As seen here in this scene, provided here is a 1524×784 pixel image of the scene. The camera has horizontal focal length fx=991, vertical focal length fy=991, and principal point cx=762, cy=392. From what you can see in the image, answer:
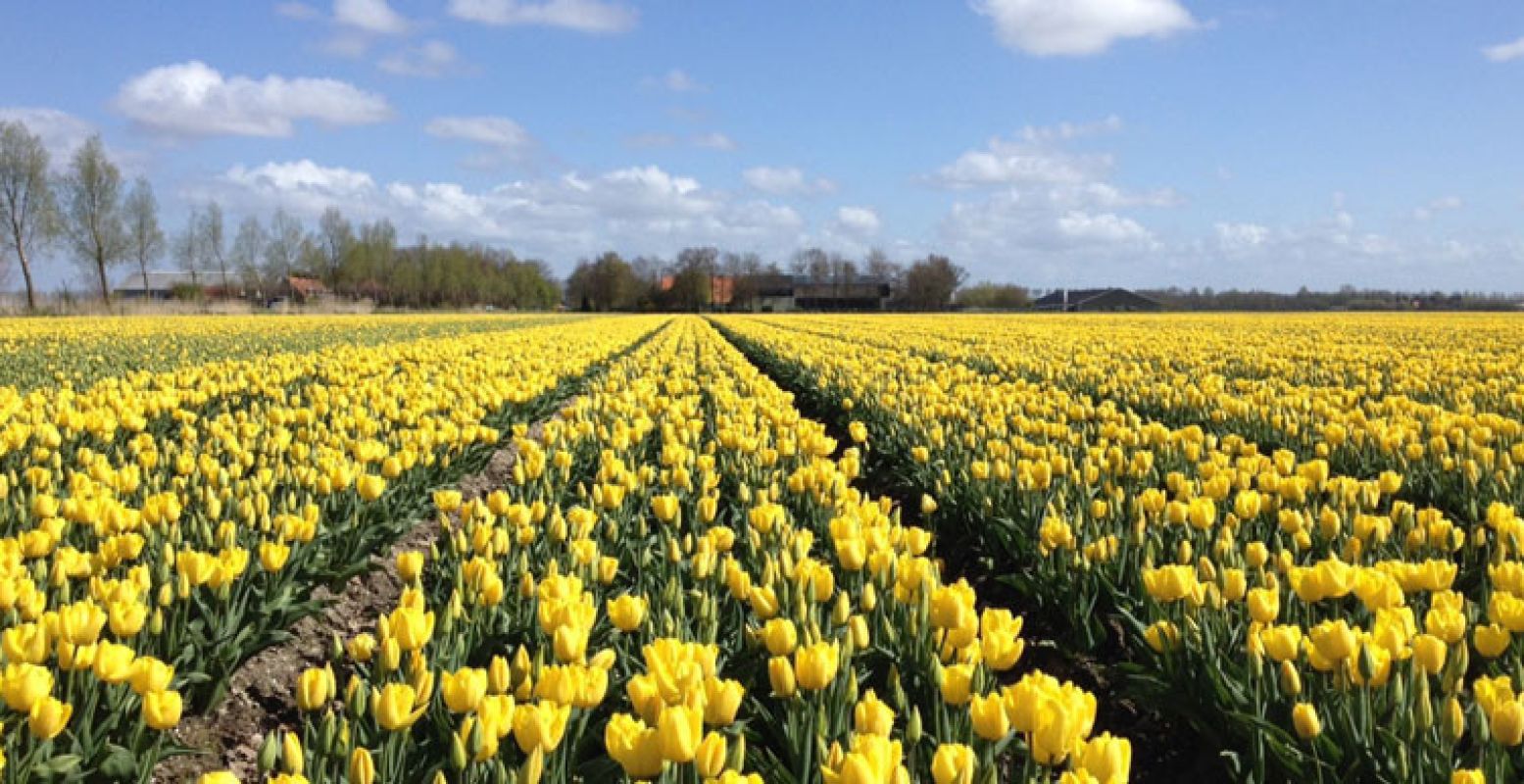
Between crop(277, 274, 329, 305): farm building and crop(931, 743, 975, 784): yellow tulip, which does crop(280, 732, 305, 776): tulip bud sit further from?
crop(277, 274, 329, 305): farm building

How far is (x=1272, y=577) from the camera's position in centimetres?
277

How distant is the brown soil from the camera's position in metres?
3.04

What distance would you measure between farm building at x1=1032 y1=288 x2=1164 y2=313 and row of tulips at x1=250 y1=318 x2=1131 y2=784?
89.1 m

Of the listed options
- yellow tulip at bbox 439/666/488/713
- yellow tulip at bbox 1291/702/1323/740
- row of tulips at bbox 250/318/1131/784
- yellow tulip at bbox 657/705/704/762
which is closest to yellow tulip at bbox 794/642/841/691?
row of tulips at bbox 250/318/1131/784

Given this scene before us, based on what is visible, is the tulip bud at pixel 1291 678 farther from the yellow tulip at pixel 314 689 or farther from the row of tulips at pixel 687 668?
the yellow tulip at pixel 314 689

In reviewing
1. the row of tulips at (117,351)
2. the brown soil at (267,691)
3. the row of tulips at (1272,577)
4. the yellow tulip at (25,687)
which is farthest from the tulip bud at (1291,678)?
the row of tulips at (117,351)

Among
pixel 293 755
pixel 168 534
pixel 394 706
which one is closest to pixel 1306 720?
pixel 394 706

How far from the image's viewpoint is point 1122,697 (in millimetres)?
3533

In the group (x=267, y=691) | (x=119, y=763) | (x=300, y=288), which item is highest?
(x=300, y=288)

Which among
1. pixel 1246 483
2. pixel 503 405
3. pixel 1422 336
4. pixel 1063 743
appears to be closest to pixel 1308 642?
pixel 1063 743

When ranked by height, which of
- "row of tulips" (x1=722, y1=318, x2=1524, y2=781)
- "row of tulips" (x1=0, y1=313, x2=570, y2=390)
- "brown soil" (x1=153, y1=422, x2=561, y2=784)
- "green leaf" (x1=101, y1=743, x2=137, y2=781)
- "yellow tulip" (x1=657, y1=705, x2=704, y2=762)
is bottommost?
"brown soil" (x1=153, y1=422, x2=561, y2=784)

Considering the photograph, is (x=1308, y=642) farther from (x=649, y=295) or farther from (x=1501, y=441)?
(x=649, y=295)

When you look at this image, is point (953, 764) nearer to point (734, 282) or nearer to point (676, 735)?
point (676, 735)

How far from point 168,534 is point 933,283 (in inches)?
3639
